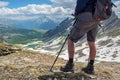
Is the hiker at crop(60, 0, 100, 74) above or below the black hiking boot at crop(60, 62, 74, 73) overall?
above

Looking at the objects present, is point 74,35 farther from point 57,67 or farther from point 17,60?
point 17,60

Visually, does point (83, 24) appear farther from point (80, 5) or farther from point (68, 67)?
point (68, 67)

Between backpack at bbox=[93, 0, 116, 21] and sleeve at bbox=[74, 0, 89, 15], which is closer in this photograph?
backpack at bbox=[93, 0, 116, 21]

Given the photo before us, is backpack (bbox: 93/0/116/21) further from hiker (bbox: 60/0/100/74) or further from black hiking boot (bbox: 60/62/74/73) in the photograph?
black hiking boot (bbox: 60/62/74/73)

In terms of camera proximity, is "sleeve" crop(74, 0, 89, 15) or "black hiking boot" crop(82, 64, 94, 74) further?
"black hiking boot" crop(82, 64, 94, 74)

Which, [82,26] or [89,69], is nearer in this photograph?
[82,26]

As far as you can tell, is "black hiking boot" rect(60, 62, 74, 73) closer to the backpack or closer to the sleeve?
the sleeve

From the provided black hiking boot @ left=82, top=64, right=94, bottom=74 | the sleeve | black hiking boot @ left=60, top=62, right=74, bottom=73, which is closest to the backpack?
the sleeve

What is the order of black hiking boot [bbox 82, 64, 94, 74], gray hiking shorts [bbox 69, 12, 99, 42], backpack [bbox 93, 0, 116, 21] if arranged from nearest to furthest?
backpack [bbox 93, 0, 116, 21], gray hiking shorts [bbox 69, 12, 99, 42], black hiking boot [bbox 82, 64, 94, 74]

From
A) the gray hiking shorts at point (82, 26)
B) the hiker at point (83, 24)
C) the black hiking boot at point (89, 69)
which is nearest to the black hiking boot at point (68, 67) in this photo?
the hiker at point (83, 24)

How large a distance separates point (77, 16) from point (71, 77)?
3.14 m

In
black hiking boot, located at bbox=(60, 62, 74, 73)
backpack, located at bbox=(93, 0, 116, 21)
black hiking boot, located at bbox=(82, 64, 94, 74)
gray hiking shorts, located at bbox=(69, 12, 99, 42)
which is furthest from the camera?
black hiking boot, located at bbox=(82, 64, 94, 74)

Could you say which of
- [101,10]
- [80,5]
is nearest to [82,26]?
[80,5]

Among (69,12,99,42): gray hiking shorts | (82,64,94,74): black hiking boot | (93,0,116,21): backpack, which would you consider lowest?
(82,64,94,74): black hiking boot
